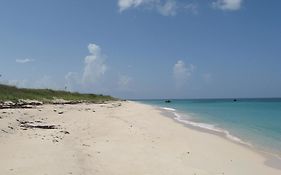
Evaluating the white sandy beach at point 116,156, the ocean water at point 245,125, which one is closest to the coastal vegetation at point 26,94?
the ocean water at point 245,125

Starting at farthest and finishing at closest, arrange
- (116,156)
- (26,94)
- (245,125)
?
(26,94) < (245,125) < (116,156)

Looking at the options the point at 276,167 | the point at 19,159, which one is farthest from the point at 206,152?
the point at 19,159

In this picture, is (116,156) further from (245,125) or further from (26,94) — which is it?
(26,94)

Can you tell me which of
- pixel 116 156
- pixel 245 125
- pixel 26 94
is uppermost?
pixel 26 94

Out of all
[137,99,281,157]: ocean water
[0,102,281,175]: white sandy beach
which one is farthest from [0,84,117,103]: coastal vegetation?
[0,102,281,175]: white sandy beach

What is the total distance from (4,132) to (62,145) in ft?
9.31

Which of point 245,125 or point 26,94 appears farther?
point 26,94

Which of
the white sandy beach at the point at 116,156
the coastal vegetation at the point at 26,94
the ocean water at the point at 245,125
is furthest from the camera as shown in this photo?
the coastal vegetation at the point at 26,94

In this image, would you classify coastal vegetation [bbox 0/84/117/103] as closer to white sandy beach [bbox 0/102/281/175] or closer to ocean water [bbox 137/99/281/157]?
ocean water [bbox 137/99/281/157]

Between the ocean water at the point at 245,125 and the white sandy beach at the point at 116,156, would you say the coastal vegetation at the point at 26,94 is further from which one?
the white sandy beach at the point at 116,156

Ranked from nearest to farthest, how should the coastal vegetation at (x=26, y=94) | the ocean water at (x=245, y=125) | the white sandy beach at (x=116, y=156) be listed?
the white sandy beach at (x=116, y=156)
the ocean water at (x=245, y=125)
the coastal vegetation at (x=26, y=94)

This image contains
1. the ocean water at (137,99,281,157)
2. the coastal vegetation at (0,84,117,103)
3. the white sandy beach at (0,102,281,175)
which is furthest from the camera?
the coastal vegetation at (0,84,117,103)

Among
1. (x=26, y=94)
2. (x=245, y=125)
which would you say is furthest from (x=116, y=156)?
(x=26, y=94)

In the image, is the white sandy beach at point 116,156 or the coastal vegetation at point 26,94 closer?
the white sandy beach at point 116,156
